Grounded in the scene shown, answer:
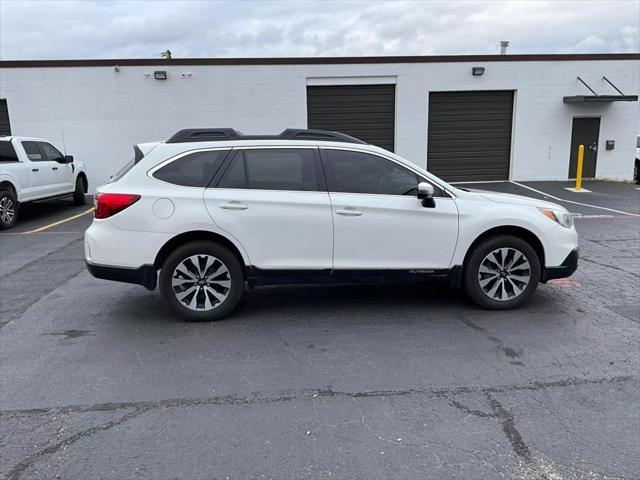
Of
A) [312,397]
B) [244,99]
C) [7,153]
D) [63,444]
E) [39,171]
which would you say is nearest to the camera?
[63,444]

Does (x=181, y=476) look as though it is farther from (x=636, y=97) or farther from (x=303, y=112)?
(x=636, y=97)

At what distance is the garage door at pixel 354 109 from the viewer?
16.7 meters

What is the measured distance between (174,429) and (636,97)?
59.3 ft

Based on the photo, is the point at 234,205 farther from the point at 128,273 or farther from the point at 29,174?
the point at 29,174

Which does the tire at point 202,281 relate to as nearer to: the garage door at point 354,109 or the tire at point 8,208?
the tire at point 8,208

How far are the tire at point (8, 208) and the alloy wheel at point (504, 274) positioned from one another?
9746 mm

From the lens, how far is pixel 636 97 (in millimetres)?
16406

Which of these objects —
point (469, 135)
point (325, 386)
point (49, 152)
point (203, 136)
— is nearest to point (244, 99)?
point (49, 152)

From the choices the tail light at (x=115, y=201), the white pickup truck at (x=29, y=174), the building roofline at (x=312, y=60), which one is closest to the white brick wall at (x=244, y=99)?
the building roofline at (x=312, y=60)

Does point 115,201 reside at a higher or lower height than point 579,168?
higher

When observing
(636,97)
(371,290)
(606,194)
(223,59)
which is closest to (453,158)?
(606,194)

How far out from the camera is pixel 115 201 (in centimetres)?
480

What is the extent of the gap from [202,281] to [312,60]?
1274 cm

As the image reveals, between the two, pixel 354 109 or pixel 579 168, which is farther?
pixel 354 109
